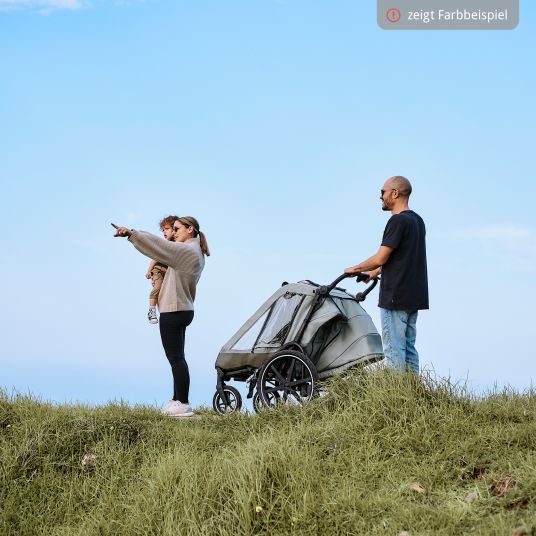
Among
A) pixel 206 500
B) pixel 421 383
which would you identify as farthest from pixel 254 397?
pixel 206 500

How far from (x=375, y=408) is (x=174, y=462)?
1.66 m

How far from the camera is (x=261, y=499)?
17.0 feet

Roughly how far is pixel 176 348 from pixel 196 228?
143 centimetres

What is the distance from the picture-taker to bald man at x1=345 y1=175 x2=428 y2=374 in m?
6.99

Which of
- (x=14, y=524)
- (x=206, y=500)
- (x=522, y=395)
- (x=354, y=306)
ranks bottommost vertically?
(x=14, y=524)

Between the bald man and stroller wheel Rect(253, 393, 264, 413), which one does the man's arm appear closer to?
the bald man

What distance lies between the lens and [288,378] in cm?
748

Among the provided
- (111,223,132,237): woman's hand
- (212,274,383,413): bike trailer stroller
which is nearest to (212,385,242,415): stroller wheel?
(212,274,383,413): bike trailer stroller

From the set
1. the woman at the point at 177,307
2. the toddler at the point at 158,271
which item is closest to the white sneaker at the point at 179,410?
the woman at the point at 177,307

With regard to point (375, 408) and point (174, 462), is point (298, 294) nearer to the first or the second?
point (375, 408)

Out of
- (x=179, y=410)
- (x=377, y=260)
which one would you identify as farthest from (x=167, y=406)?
(x=377, y=260)

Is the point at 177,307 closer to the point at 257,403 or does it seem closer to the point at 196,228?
the point at 196,228

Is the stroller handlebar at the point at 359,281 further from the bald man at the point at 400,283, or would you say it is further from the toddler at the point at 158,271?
the toddler at the point at 158,271

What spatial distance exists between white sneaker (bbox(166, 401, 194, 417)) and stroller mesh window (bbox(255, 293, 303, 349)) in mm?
1101
